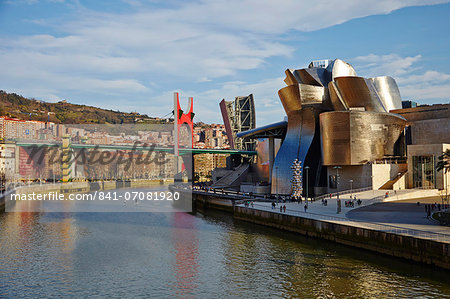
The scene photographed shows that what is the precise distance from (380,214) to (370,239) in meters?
5.56

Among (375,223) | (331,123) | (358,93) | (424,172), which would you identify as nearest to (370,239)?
(375,223)

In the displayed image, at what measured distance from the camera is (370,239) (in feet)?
65.8

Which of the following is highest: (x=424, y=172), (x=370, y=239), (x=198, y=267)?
(x=424, y=172)

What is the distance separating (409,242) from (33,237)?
20.1m

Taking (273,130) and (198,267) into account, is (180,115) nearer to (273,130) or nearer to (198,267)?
(273,130)

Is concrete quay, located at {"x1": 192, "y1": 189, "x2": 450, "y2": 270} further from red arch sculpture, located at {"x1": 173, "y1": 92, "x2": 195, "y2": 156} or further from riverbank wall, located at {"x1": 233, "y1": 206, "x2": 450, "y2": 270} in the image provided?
red arch sculpture, located at {"x1": 173, "y1": 92, "x2": 195, "y2": 156}

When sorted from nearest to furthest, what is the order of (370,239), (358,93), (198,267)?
(198,267) → (370,239) → (358,93)

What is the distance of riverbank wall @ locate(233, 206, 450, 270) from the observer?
16.9 metres

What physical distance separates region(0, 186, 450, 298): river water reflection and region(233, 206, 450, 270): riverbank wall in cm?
38

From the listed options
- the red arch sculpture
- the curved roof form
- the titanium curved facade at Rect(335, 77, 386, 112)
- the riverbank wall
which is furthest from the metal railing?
the red arch sculpture

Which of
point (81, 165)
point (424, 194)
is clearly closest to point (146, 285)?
point (424, 194)

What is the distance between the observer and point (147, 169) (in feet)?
460

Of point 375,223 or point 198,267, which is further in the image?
point 375,223

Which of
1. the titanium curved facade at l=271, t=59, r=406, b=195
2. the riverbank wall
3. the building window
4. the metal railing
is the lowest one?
the riverbank wall
